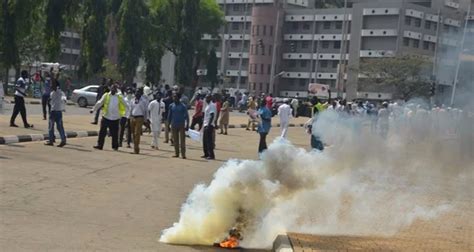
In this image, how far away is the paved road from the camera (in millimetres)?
8555

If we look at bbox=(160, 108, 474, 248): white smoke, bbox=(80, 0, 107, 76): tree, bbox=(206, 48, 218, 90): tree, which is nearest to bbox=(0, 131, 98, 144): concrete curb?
bbox=(160, 108, 474, 248): white smoke

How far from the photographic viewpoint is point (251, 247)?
357 inches

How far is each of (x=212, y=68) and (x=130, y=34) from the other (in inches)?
1088

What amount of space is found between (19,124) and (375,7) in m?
58.6

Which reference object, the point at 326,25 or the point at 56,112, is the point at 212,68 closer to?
the point at 326,25

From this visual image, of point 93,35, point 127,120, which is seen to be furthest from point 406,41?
point 127,120

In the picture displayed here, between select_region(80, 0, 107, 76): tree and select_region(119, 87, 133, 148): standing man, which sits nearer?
select_region(119, 87, 133, 148): standing man

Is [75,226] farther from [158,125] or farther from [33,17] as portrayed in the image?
[33,17]

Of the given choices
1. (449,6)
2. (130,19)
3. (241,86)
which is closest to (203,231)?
(449,6)

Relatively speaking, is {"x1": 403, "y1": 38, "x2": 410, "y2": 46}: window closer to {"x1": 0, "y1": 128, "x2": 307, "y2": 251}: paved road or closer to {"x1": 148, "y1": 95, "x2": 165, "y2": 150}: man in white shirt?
{"x1": 148, "y1": 95, "x2": 165, "y2": 150}: man in white shirt

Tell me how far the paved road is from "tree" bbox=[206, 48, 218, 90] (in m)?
59.5

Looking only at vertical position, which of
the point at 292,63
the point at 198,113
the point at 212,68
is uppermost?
the point at 292,63

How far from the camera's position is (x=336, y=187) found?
10.2 m

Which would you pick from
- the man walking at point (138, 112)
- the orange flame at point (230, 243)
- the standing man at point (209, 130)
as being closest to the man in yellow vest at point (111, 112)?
the man walking at point (138, 112)
